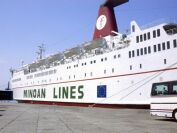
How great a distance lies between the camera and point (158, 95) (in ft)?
47.7

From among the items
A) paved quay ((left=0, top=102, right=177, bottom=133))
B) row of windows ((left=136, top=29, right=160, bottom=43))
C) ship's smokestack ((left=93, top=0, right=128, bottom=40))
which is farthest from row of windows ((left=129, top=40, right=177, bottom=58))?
paved quay ((left=0, top=102, right=177, bottom=133))

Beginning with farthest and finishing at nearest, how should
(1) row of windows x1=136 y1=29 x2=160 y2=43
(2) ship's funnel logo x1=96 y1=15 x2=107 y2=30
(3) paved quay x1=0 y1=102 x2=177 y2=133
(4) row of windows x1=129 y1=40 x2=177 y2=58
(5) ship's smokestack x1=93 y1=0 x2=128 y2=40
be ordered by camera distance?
1. (2) ship's funnel logo x1=96 y1=15 x2=107 y2=30
2. (5) ship's smokestack x1=93 y1=0 x2=128 y2=40
3. (1) row of windows x1=136 y1=29 x2=160 y2=43
4. (4) row of windows x1=129 y1=40 x2=177 y2=58
5. (3) paved quay x1=0 y1=102 x2=177 y2=133

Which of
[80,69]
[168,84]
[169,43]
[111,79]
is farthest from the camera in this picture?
[80,69]

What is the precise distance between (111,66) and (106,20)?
9.08 meters

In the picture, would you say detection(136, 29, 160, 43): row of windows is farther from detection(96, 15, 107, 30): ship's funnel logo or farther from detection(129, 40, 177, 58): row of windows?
detection(96, 15, 107, 30): ship's funnel logo

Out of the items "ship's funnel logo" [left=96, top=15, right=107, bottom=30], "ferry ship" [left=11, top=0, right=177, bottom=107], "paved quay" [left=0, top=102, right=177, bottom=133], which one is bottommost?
"paved quay" [left=0, top=102, right=177, bottom=133]

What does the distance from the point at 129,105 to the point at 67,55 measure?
1807cm

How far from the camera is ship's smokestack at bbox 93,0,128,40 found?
119ft

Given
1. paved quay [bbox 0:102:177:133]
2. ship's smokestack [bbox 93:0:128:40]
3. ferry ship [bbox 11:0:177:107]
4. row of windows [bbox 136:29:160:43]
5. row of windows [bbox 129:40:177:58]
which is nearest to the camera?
paved quay [bbox 0:102:177:133]

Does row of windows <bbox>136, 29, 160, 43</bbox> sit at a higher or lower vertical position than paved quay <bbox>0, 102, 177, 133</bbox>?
higher

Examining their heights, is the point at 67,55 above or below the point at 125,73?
above

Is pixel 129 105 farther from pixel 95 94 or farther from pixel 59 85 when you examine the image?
pixel 59 85

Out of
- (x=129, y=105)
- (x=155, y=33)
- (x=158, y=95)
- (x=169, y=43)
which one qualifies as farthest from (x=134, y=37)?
(x=158, y=95)

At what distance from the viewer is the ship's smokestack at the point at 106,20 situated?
36.4 m
